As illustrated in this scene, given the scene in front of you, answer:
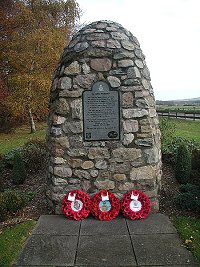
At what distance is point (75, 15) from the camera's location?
1046 inches

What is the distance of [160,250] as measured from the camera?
4.26 metres

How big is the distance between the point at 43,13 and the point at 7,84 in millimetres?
6653

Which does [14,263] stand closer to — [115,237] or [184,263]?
[115,237]

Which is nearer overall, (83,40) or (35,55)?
(83,40)

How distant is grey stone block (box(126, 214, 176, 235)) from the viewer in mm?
4918

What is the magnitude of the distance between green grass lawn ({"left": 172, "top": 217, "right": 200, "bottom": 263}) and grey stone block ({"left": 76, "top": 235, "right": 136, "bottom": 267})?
89cm

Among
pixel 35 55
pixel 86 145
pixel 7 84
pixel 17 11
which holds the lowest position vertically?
pixel 86 145

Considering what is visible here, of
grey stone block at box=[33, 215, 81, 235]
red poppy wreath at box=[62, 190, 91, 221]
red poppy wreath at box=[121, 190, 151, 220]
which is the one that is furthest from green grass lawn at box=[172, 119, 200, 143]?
grey stone block at box=[33, 215, 81, 235]

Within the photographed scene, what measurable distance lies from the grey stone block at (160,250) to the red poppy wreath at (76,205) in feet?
3.93

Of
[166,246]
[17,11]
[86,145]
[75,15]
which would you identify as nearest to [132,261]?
[166,246]

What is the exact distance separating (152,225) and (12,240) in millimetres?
2390

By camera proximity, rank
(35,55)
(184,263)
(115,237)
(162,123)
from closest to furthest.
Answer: (184,263) → (115,237) → (162,123) → (35,55)

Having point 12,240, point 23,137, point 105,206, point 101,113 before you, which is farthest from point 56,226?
point 23,137

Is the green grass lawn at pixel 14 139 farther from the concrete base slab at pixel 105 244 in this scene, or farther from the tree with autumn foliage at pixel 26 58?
the concrete base slab at pixel 105 244
